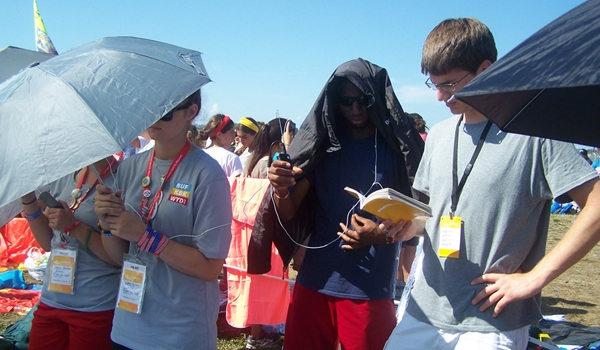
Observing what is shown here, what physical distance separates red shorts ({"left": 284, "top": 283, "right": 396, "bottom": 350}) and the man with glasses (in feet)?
1.18

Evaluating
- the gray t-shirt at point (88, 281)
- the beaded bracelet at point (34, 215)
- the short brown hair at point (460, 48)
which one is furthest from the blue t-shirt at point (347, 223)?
the beaded bracelet at point (34, 215)

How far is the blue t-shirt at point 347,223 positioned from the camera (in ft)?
8.39

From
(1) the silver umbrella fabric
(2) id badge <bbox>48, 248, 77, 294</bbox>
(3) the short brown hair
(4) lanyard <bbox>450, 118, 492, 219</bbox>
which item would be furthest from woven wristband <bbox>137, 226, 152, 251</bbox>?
(3) the short brown hair

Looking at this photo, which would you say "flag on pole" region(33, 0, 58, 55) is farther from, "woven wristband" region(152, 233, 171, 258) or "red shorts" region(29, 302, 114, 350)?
"woven wristband" region(152, 233, 171, 258)

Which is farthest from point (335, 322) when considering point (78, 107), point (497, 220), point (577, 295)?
point (577, 295)

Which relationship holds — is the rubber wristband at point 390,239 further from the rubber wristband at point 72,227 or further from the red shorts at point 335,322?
the rubber wristband at point 72,227

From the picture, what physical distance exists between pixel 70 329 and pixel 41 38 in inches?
110

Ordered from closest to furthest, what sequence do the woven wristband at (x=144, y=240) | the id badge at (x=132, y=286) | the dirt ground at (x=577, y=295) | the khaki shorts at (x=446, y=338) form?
the khaki shorts at (x=446, y=338) < the woven wristband at (x=144, y=240) < the id badge at (x=132, y=286) < the dirt ground at (x=577, y=295)

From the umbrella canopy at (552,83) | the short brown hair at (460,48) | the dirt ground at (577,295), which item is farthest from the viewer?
the dirt ground at (577,295)

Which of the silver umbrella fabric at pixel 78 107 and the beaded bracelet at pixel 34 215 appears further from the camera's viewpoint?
the beaded bracelet at pixel 34 215

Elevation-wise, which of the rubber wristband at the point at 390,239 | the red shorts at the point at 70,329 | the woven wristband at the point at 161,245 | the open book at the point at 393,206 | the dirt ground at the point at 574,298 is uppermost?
the open book at the point at 393,206

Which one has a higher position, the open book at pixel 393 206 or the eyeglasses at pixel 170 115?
the eyeglasses at pixel 170 115

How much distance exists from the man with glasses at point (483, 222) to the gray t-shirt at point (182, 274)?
0.87 metres

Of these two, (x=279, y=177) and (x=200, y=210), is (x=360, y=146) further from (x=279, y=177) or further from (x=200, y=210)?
(x=200, y=210)
